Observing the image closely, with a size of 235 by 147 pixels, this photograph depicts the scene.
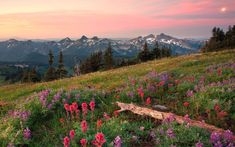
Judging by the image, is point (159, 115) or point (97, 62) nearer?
point (159, 115)

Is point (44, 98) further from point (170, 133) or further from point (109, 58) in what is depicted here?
point (109, 58)

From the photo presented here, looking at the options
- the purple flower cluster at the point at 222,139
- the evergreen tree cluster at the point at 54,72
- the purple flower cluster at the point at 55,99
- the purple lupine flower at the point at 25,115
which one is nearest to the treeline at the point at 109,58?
the evergreen tree cluster at the point at 54,72

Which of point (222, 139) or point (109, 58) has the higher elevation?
point (222, 139)

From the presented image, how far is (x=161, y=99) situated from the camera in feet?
36.7

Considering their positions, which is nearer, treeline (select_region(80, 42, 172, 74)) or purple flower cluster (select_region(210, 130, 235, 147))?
purple flower cluster (select_region(210, 130, 235, 147))

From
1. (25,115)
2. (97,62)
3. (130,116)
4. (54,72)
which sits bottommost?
(54,72)

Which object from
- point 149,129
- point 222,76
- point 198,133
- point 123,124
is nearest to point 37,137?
point 123,124

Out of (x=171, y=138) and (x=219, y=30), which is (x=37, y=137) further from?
(x=219, y=30)

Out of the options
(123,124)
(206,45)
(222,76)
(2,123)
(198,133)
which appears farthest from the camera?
(206,45)

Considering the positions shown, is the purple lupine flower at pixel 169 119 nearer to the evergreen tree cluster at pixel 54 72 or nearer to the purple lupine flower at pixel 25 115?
the purple lupine flower at pixel 25 115

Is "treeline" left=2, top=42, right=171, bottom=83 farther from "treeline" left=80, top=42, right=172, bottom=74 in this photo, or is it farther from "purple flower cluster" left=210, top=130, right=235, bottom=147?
"purple flower cluster" left=210, top=130, right=235, bottom=147

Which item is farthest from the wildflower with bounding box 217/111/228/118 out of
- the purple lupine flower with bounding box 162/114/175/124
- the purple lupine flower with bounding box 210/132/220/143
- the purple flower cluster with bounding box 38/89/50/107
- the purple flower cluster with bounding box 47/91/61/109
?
the purple flower cluster with bounding box 38/89/50/107

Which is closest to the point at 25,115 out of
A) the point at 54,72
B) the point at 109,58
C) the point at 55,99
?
the point at 55,99

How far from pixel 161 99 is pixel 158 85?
1.00m
